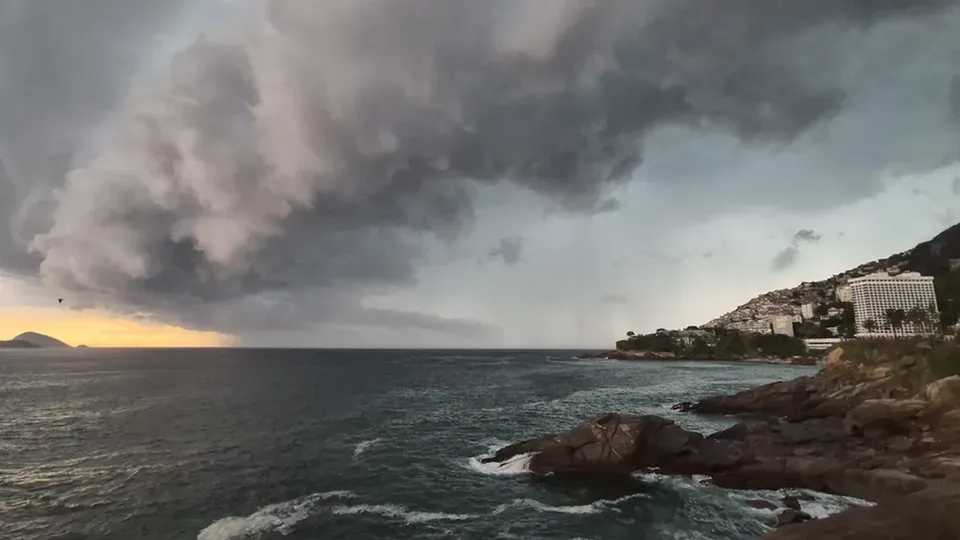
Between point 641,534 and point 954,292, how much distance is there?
202175 millimetres

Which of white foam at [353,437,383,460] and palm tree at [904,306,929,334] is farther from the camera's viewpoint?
palm tree at [904,306,929,334]

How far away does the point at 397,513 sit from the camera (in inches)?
1405

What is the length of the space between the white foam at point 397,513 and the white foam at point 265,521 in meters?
2.34

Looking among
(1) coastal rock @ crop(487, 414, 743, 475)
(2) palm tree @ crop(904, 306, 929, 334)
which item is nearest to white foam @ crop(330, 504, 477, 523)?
(1) coastal rock @ crop(487, 414, 743, 475)

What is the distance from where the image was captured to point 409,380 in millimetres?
140500

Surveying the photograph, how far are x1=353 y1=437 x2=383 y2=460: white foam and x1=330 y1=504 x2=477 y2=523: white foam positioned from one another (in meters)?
15.4

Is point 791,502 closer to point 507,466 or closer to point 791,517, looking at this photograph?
point 791,517

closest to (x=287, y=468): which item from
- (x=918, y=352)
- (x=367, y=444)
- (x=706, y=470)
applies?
(x=367, y=444)

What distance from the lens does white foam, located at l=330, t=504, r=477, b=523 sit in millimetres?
34562

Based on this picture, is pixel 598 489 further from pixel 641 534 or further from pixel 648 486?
pixel 641 534

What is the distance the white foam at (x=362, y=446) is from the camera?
53188 mm

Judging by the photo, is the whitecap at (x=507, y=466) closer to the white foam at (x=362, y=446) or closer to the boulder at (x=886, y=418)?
the white foam at (x=362, y=446)

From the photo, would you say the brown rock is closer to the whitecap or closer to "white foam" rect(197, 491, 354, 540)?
the whitecap

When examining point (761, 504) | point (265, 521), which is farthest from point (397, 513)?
point (761, 504)
